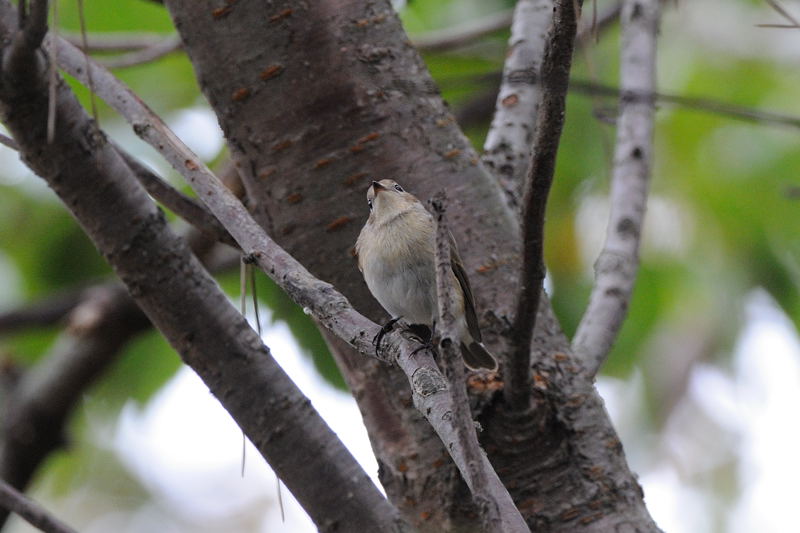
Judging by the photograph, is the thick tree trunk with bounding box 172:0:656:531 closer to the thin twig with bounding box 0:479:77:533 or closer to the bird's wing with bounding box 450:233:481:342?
the bird's wing with bounding box 450:233:481:342

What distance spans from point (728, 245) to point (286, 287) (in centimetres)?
327

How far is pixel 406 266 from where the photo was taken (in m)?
3.07

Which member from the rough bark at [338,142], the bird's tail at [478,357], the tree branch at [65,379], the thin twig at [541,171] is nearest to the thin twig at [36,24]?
the rough bark at [338,142]

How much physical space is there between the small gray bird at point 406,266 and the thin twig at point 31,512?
3.44ft

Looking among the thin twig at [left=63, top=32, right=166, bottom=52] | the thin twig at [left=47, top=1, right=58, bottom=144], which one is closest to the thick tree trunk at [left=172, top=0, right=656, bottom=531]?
the thin twig at [left=47, top=1, right=58, bottom=144]

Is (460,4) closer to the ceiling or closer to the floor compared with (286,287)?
closer to the ceiling

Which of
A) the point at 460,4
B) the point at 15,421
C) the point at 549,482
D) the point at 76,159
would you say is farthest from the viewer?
the point at 460,4

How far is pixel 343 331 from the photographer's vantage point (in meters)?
1.74

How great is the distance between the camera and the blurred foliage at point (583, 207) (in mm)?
4219

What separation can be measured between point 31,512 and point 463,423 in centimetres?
109

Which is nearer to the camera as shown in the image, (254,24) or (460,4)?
(254,24)

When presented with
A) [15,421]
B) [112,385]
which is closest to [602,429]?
[15,421]

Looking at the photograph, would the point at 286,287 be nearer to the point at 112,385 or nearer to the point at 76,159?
the point at 76,159

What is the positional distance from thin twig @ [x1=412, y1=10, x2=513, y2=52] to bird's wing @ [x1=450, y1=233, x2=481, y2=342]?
1.47 m
